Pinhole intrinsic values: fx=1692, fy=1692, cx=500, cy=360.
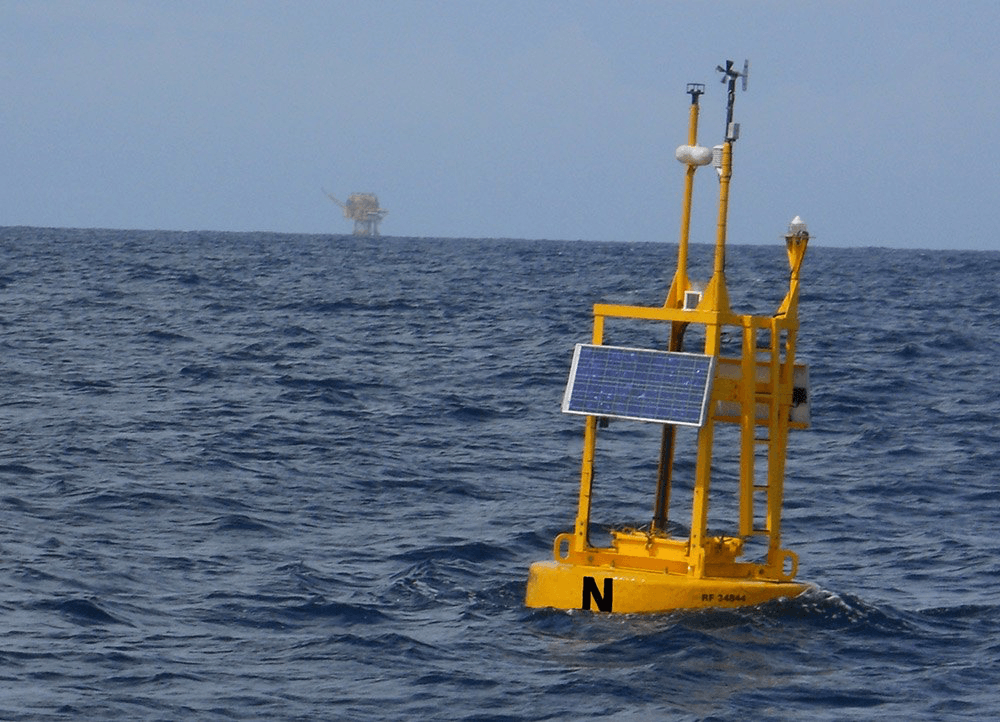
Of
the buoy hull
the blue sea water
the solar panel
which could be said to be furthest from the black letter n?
the solar panel

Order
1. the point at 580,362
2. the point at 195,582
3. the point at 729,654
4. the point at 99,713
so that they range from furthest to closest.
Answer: the point at 195,582, the point at 580,362, the point at 729,654, the point at 99,713

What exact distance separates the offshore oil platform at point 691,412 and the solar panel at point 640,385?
0.01 m

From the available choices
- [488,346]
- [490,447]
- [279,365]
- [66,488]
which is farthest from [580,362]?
[488,346]

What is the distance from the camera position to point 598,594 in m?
13.3

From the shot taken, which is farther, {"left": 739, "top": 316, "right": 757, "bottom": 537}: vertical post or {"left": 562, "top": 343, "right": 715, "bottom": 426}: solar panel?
{"left": 739, "top": 316, "right": 757, "bottom": 537}: vertical post

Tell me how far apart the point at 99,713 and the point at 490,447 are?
11.7m

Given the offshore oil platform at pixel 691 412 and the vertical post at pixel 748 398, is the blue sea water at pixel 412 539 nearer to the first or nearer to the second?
the offshore oil platform at pixel 691 412

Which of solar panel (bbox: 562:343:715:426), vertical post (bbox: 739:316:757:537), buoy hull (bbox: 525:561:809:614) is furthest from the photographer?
buoy hull (bbox: 525:561:809:614)

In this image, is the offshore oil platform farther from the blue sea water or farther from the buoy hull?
the blue sea water

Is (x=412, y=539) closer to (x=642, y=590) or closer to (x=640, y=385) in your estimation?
(x=642, y=590)

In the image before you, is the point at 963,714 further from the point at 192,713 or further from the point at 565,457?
the point at 565,457

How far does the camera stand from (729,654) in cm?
1231

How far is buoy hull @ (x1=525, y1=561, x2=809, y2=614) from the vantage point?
13.1 metres

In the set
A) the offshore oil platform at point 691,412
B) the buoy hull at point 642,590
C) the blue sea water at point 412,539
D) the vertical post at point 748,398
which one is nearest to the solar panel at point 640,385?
the offshore oil platform at point 691,412
